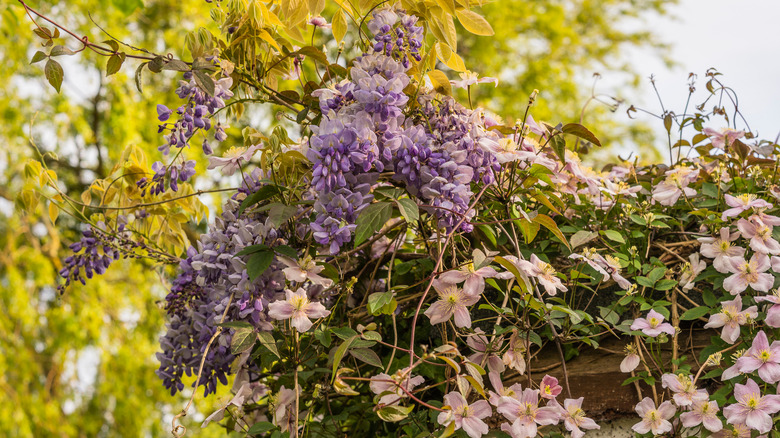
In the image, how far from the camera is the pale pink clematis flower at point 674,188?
97cm

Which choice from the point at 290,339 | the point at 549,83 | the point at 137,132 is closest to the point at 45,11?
the point at 137,132

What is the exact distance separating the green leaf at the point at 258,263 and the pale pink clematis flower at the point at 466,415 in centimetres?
28

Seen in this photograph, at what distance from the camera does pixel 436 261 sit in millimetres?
899

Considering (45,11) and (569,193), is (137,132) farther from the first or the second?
(569,193)

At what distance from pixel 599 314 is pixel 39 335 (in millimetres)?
3613

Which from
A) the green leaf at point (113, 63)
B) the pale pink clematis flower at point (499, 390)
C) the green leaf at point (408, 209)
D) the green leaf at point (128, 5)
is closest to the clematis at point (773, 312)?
the pale pink clematis flower at point (499, 390)

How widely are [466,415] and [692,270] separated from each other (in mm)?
403

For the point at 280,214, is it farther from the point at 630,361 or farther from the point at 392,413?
the point at 630,361

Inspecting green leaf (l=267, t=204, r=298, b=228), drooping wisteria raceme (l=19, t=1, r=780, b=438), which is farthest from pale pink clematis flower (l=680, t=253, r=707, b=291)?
green leaf (l=267, t=204, r=298, b=228)

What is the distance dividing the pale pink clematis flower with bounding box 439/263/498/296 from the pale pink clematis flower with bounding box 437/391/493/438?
0.13 meters

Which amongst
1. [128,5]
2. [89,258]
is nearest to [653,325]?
[89,258]

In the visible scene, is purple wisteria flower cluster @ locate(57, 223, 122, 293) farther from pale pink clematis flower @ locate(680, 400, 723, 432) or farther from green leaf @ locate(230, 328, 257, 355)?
pale pink clematis flower @ locate(680, 400, 723, 432)

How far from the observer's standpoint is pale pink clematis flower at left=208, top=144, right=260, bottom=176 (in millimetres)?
926

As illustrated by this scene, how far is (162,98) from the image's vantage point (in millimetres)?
4527
